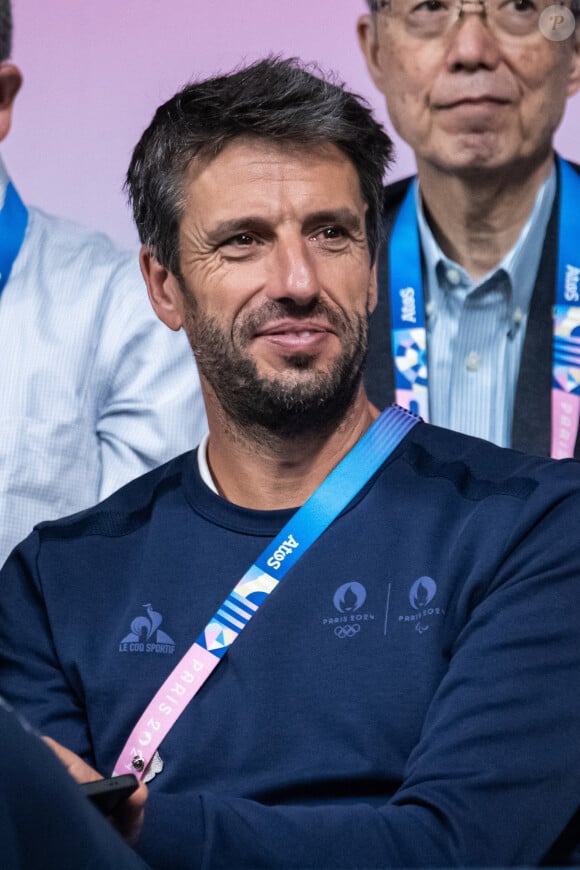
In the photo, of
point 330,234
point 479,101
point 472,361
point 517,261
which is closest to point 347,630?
point 330,234

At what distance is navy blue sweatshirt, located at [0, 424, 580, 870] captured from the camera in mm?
1652

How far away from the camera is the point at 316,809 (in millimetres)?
1673

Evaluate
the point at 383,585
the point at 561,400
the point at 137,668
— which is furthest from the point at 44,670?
the point at 561,400

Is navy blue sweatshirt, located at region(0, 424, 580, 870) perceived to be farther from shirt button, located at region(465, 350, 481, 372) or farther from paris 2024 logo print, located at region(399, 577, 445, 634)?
shirt button, located at region(465, 350, 481, 372)

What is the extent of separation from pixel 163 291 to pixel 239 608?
55 cm

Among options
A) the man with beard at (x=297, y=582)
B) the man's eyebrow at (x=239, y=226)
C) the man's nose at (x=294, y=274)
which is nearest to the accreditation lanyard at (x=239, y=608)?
the man with beard at (x=297, y=582)

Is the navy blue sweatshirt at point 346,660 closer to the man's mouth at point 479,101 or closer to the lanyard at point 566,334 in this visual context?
the lanyard at point 566,334

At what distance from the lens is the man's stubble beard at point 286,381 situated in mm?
2006

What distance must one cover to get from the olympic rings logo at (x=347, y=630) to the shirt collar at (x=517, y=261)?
3.77ft

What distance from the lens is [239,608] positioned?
6.31 ft

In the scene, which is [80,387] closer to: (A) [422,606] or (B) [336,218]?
(B) [336,218]

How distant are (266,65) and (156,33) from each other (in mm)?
1100

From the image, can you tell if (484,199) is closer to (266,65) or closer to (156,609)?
(266,65)

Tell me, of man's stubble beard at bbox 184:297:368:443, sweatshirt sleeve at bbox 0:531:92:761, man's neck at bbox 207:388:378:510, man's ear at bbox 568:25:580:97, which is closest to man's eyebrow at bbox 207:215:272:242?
man's stubble beard at bbox 184:297:368:443
